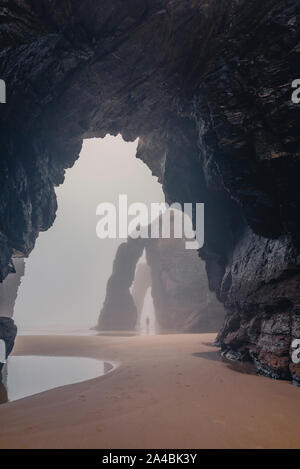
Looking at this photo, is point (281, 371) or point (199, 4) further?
point (199, 4)

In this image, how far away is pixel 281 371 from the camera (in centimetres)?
729

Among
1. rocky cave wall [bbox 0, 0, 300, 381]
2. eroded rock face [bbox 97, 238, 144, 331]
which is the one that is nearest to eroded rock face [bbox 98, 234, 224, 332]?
eroded rock face [bbox 97, 238, 144, 331]

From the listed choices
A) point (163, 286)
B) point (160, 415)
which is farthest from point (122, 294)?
point (160, 415)

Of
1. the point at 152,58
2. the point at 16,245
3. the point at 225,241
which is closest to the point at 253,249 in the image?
the point at 225,241

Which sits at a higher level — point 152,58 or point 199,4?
point 199,4

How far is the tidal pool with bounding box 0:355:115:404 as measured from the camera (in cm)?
718

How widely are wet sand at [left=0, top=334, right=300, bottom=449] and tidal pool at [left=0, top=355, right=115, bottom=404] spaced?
100 centimetres

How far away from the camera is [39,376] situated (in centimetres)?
907

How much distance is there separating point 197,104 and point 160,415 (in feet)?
48.1

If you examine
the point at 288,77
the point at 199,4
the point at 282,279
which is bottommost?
the point at 282,279

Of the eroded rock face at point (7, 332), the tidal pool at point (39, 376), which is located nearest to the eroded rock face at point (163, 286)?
the eroded rock face at point (7, 332)

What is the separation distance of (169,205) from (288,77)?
604 inches
